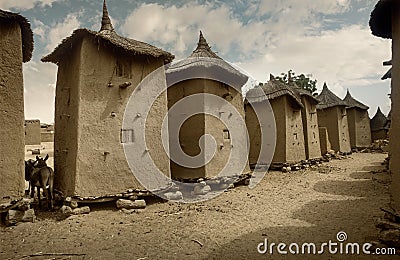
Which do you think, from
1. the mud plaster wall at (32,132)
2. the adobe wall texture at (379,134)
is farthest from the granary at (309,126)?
the mud plaster wall at (32,132)

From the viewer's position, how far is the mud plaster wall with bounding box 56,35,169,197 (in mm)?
8578

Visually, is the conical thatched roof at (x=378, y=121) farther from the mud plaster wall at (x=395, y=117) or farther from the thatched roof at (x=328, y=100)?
the mud plaster wall at (x=395, y=117)

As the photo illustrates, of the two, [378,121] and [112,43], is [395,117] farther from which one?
[378,121]

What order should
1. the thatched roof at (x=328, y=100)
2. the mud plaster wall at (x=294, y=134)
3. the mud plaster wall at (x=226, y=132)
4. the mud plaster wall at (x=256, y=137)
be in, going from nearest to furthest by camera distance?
the mud plaster wall at (x=226, y=132)
the mud plaster wall at (x=294, y=134)
the mud plaster wall at (x=256, y=137)
the thatched roof at (x=328, y=100)

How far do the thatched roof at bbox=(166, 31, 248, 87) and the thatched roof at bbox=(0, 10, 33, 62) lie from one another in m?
4.77

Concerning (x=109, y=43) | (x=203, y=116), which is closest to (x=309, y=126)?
(x=203, y=116)

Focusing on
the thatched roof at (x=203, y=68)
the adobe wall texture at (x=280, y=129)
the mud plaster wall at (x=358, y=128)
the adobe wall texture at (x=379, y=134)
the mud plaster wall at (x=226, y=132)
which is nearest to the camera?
the mud plaster wall at (x=226, y=132)

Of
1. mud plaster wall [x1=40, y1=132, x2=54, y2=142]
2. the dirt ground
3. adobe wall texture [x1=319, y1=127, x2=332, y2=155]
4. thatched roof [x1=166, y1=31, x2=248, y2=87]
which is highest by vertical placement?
thatched roof [x1=166, y1=31, x2=248, y2=87]

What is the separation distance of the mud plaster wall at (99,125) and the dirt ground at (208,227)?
2.86ft

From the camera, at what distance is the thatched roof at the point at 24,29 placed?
7.22m

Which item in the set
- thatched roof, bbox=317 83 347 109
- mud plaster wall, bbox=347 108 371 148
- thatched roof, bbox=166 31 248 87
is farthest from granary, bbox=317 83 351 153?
thatched roof, bbox=166 31 248 87

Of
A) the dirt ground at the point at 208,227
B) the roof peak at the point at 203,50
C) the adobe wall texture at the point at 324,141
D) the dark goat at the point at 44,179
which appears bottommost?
the dirt ground at the point at 208,227

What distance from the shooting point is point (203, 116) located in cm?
1135

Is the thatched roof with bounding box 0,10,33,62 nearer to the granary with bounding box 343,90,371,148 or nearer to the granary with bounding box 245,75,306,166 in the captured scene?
the granary with bounding box 245,75,306,166
